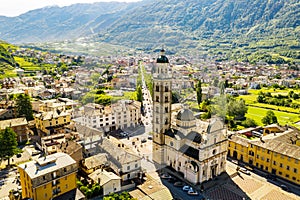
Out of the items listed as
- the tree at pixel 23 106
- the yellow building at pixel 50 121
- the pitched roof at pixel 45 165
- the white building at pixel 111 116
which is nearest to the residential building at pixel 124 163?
the pitched roof at pixel 45 165

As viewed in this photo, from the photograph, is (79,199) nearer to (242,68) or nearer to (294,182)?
(294,182)

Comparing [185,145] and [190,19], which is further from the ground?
[190,19]

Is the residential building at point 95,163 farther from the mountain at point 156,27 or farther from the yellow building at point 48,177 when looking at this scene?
the mountain at point 156,27

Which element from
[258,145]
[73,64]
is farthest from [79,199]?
[73,64]

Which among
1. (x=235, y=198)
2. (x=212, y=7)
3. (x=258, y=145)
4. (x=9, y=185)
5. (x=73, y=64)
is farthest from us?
(x=212, y=7)

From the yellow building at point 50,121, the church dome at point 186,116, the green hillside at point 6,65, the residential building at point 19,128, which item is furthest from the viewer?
the green hillside at point 6,65

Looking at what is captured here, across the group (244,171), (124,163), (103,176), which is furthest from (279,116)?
(103,176)
